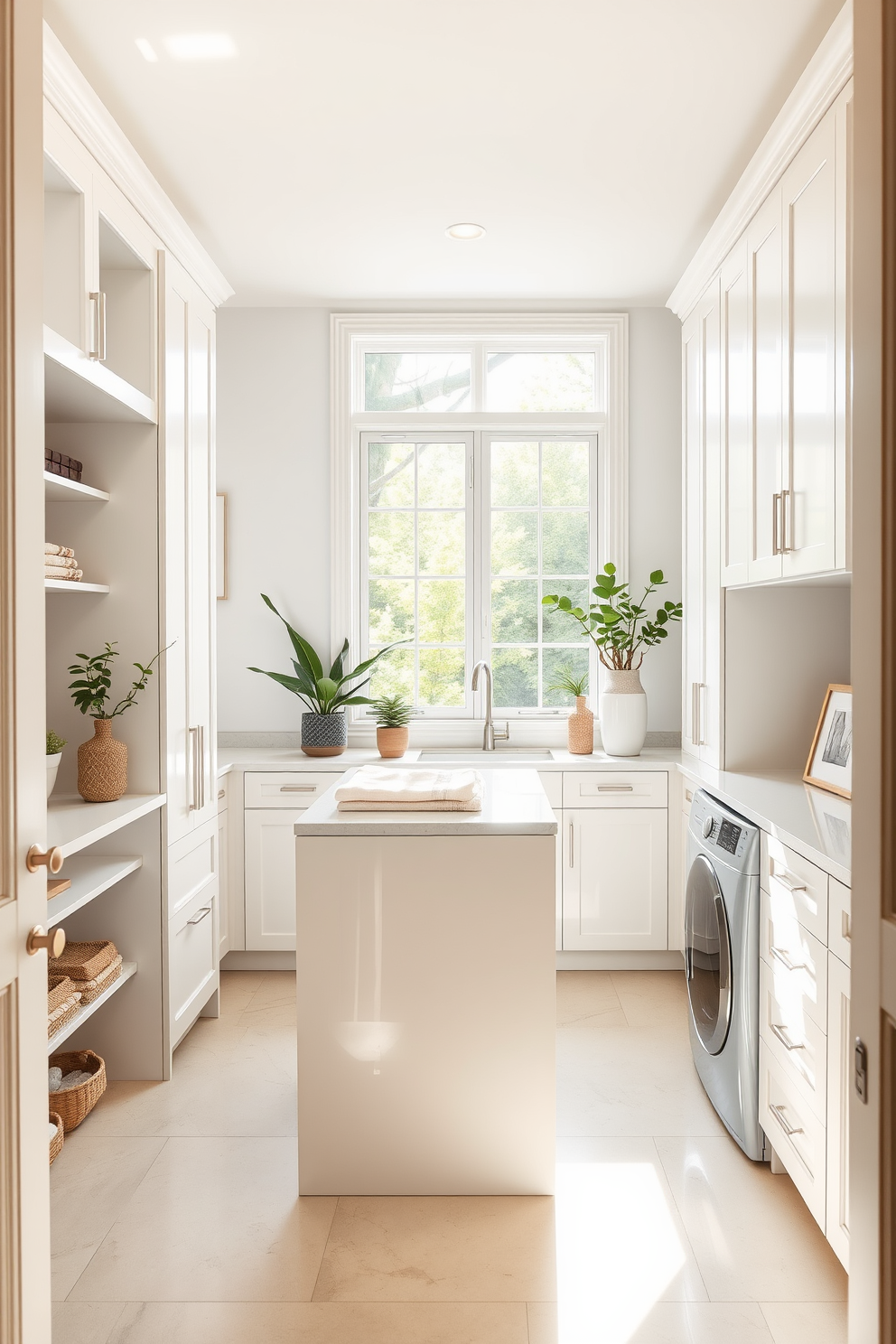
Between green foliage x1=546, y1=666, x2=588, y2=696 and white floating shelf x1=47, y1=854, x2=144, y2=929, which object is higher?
green foliage x1=546, y1=666, x2=588, y2=696

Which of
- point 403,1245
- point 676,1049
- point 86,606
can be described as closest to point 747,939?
point 676,1049

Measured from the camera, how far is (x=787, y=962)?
223cm

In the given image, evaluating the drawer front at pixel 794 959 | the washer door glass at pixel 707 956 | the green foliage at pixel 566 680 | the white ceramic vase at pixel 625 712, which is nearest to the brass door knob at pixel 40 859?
the drawer front at pixel 794 959

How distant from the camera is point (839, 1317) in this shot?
1852mm

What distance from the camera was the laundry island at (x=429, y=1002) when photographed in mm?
2232

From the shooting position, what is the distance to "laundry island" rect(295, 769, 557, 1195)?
223 cm

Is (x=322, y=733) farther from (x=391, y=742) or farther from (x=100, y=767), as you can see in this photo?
(x=100, y=767)

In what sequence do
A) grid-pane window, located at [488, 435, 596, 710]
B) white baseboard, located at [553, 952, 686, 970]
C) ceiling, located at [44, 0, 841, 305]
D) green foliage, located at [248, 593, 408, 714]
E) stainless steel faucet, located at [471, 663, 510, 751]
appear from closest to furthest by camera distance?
1. ceiling, located at [44, 0, 841, 305]
2. white baseboard, located at [553, 952, 686, 970]
3. green foliage, located at [248, 593, 408, 714]
4. stainless steel faucet, located at [471, 663, 510, 751]
5. grid-pane window, located at [488, 435, 596, 710]

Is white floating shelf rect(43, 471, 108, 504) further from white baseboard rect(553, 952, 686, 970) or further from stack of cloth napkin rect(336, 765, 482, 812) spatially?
white baseboard rect(553, 952, 686, 970)

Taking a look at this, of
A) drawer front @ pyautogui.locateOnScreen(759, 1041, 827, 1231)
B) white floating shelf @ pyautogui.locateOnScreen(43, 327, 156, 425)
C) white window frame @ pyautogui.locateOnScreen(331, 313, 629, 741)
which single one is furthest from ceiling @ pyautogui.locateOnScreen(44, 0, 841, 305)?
drawer front @ pyautogui.locateOnScreen(759, 1041, 827, 1231)

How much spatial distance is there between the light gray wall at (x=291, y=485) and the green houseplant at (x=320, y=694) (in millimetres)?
171

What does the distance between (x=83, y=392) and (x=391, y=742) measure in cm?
197

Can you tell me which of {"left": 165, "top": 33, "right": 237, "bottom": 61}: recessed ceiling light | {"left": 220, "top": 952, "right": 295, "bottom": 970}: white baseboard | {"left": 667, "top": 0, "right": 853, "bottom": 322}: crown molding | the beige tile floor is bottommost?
the beige tile floor

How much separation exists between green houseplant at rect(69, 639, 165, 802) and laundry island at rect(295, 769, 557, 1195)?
78 cm
